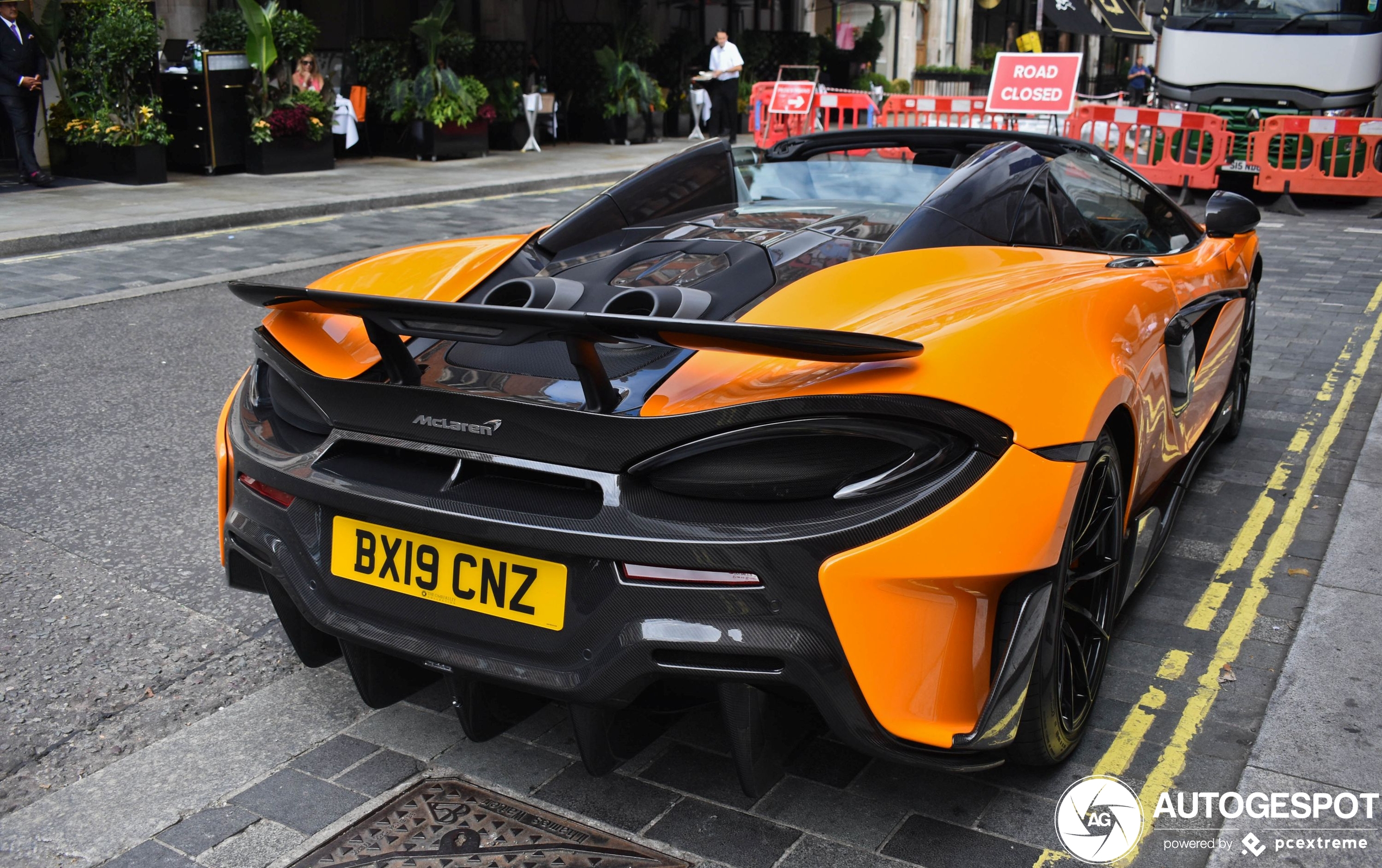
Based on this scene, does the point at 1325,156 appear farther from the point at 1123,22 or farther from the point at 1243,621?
the point at 1123,22

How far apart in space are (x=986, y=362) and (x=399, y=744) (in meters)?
1.55

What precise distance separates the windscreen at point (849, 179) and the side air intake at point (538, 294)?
108cm

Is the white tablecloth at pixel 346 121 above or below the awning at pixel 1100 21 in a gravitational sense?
below

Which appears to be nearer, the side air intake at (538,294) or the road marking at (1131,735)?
the road marking at (1131,735)

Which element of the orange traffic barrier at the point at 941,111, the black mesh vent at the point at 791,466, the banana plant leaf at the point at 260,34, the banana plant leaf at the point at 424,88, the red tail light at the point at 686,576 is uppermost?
the banana plant leaf at the point at 260,34

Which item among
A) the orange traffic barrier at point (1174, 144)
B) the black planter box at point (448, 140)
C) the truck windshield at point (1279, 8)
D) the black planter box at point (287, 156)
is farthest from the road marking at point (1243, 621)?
the black planter box at point (448, 140)

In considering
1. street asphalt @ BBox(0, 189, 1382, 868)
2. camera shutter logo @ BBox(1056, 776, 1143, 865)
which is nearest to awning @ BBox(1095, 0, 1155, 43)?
street asphalt @ BBox(0, 189, 1382, 868)

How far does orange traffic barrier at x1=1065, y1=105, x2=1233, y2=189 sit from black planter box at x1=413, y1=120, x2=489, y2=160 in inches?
334

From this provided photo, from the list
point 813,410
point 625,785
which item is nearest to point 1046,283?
point 813,410

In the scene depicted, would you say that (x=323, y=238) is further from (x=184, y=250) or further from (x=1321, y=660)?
(x=1321, y=660)

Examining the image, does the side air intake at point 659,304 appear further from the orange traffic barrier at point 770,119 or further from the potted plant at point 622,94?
the potted plant at point 622,94

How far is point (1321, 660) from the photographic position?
3.11m

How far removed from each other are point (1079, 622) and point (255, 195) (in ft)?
38.4

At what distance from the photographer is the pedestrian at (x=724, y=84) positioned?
20.1m
